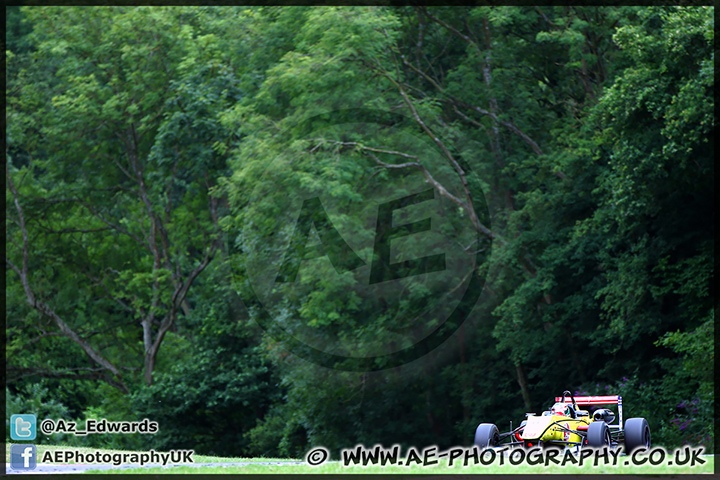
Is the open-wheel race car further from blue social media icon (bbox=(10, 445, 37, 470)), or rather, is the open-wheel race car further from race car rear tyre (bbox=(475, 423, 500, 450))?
blue social media icon (bbox=(10, 445, 37, 470))

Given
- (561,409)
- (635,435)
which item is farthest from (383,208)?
(635,435)

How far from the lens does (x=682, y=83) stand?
17719 mm

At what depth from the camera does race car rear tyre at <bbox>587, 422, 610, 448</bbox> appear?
11.2 m

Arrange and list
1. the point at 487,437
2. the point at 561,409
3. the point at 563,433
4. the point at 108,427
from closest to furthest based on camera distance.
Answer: the point at 487,437, the point at 563,433, the point at 561,409, the point at 108,427

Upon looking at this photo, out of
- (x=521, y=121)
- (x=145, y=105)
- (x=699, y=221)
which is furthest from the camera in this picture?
(x=145, y=105)

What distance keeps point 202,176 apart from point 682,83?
18.0 meters

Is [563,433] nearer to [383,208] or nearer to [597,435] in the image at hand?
[597,435]

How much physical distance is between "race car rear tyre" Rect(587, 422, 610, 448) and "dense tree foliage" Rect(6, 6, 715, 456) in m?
7.15

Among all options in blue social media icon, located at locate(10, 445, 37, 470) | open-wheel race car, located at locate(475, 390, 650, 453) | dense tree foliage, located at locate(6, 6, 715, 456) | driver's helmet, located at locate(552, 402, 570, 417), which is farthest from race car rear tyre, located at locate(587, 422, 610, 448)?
dense tree foliage, located at locate(6, 6, 715, 456)

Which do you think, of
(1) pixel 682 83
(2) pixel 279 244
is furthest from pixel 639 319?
(2) pixel 279 244

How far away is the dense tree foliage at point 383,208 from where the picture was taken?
19.8 m

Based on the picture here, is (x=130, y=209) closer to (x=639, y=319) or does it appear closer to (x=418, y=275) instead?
(x=418, y=275)

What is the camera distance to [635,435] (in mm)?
11805

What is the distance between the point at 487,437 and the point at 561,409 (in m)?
1.33
